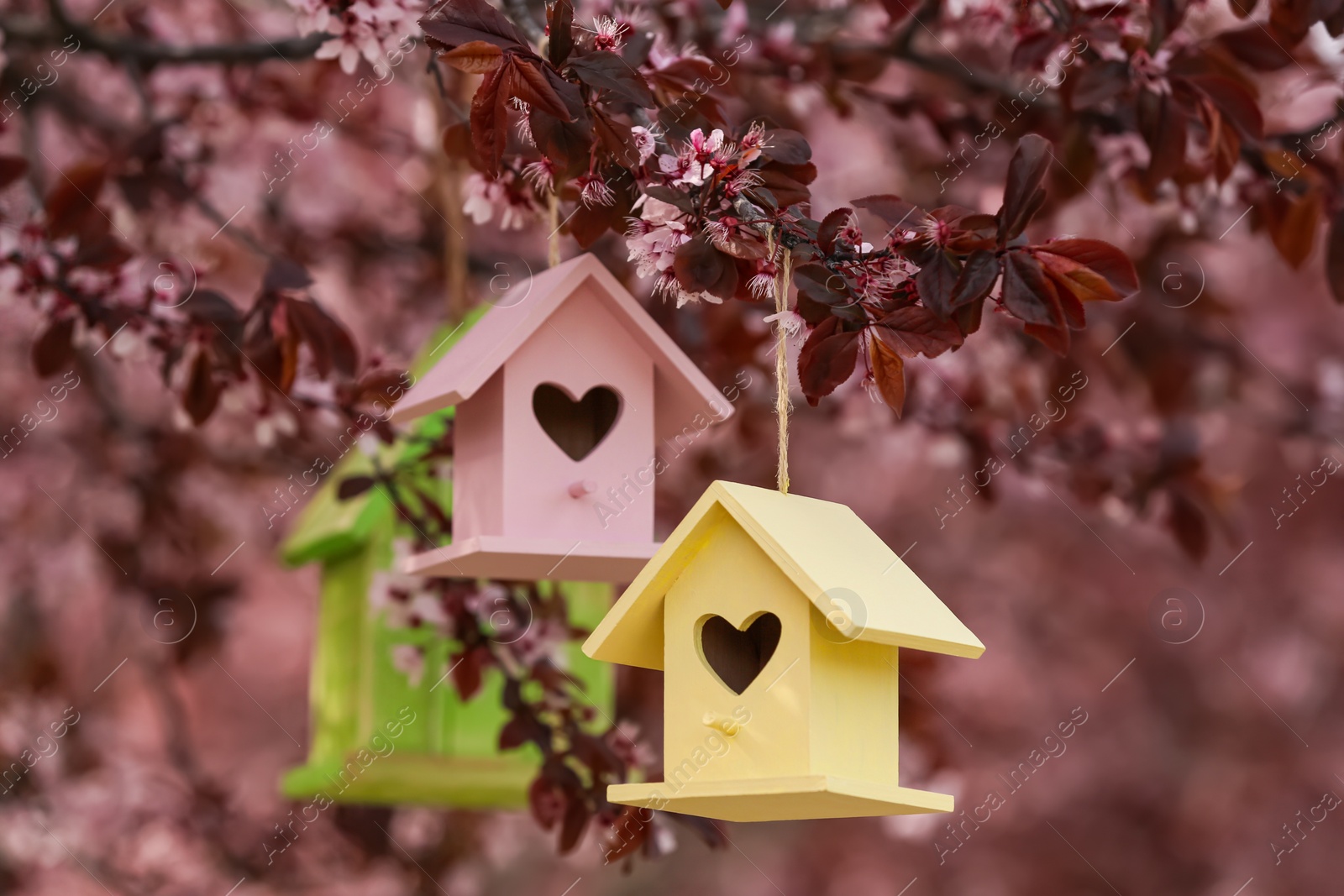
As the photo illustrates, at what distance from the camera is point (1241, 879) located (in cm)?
602

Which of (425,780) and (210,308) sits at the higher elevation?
(210,308)

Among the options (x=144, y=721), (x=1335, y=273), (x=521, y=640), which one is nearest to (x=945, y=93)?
(x=1335, y=273)

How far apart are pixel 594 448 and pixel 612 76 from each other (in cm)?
58

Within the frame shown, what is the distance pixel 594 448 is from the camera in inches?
73.2

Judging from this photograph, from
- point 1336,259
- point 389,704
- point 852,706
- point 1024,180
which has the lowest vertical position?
point 1336,259

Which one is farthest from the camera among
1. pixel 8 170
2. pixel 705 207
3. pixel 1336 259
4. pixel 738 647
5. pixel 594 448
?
pixel 8 170

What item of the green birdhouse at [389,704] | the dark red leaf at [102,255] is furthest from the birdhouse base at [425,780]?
the dark red leaf at [102,255]

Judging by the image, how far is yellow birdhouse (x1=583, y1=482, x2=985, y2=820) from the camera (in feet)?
4.69

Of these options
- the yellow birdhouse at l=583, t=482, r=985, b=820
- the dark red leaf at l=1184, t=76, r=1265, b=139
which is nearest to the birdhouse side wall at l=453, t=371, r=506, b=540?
the yellow birdhouse at l=583, t=482, r=985, b=820

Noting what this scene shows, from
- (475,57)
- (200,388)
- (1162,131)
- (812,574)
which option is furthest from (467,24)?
(1162,131)

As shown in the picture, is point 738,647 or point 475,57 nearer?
point 475,57

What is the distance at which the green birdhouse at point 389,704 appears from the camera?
7.96 ft

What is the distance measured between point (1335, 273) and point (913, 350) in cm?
111

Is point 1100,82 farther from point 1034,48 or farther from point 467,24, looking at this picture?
point 467,24
